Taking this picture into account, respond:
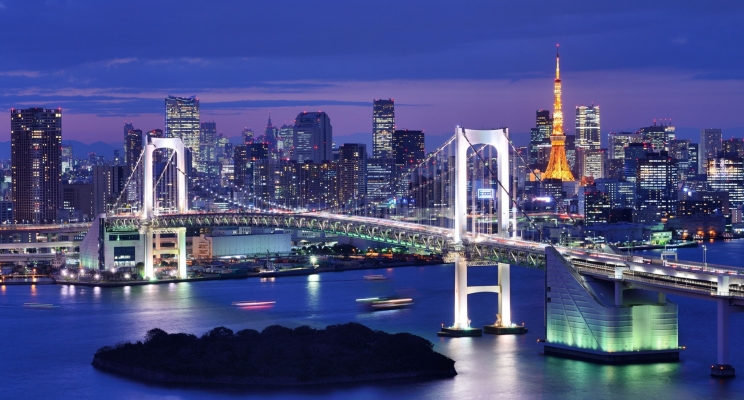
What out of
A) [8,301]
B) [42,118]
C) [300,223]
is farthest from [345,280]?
[42,118]

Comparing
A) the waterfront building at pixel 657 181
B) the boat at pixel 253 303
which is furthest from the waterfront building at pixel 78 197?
the boat at pixel 253 303

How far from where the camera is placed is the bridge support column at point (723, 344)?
62.0ft

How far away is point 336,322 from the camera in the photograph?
26.2 m

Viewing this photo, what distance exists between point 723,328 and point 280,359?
19.3 feet

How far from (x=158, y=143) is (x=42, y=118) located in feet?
97.1

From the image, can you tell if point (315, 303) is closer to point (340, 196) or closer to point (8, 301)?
point (8, 301)

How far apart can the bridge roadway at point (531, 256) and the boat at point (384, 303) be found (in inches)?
54.7

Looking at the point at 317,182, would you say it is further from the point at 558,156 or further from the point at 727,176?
the point at 727,176

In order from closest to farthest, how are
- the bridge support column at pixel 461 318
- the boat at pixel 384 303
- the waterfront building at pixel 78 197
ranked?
the bridge support column at pixel 461 318, the boat at pixel 384 303, the waterfront building at pixel 78 197

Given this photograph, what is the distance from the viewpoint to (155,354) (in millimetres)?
21219

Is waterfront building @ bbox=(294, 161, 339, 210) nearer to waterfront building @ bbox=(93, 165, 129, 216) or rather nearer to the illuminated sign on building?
waterfront building @ bbox=(93, 165, 129, 216)

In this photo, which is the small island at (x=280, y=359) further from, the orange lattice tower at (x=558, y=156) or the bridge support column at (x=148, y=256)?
the orange lattice tower at (x=558, y=156)

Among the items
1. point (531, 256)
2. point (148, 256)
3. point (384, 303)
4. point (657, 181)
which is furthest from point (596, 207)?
point (531, 256)

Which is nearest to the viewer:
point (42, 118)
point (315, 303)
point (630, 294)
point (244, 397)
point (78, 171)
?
point (244, 397)
